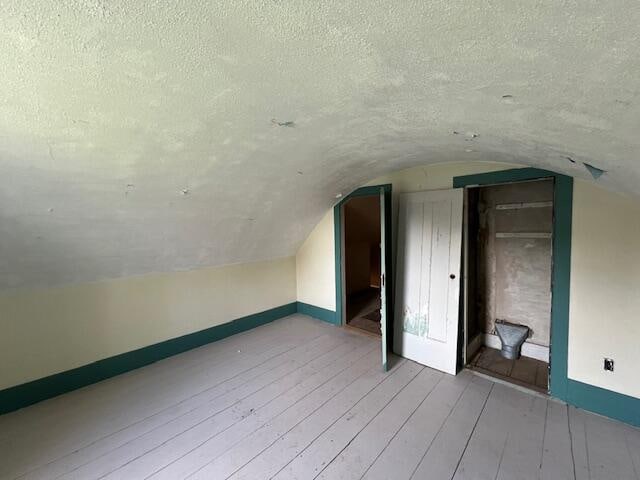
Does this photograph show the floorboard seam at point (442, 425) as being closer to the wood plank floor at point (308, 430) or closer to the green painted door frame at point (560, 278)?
the wood plank floor at point (308, 430)

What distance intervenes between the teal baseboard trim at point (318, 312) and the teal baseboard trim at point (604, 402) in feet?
7.75

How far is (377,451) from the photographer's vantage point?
1.77 m

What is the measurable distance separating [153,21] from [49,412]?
2.85 m

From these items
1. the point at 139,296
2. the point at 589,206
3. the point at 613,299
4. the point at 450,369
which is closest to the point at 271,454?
the point at 450,369

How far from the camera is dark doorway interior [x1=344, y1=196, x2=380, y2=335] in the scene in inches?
165

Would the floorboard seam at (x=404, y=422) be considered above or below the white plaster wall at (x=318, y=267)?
below

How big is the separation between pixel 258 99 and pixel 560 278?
2.50 m

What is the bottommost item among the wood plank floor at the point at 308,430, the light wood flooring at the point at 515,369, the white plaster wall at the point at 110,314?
the wood plank floor at the point at 308,430

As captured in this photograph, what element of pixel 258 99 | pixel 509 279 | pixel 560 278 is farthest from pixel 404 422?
pixel 258 99

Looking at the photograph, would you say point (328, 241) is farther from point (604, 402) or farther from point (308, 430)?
point (604, 402)

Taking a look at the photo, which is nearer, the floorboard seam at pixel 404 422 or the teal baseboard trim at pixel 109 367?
the floorboard seam at pixel 404 422

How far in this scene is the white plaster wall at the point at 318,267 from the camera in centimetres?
385

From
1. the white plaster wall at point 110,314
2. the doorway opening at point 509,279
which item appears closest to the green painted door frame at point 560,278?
the doorway opening at point 509,279

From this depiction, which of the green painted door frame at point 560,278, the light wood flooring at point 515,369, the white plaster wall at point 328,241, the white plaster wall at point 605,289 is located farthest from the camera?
the white plaster wall at point 328,241
